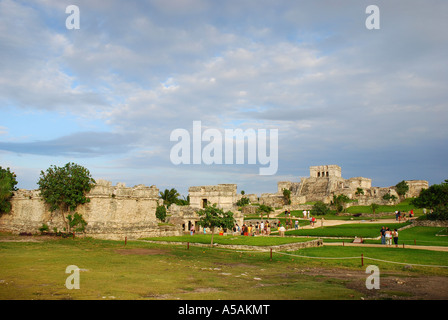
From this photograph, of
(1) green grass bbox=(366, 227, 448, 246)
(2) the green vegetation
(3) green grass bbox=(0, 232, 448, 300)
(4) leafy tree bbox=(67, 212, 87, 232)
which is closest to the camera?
(3) green grass bbox=(0, 232, 448, 300)

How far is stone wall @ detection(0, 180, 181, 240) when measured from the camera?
2942 cm

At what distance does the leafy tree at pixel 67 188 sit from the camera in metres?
29.0

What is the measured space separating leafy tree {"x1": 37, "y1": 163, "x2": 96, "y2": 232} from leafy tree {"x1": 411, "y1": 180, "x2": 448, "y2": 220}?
118 ft

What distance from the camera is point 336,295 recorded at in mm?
10930

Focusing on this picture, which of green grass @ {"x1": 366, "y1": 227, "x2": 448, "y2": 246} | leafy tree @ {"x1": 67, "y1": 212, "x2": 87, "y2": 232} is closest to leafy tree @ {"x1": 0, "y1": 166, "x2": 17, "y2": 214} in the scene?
leafy tree @ {"x1": 67, "y1": 212, "x2": 87, "y2": 232}

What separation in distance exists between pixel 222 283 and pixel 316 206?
4567 cm

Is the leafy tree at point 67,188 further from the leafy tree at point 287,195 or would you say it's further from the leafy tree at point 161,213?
the leafy tree at point 287,195

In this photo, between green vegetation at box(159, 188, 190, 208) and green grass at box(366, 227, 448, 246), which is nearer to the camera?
green grass at box(366, 227, 448, 246)

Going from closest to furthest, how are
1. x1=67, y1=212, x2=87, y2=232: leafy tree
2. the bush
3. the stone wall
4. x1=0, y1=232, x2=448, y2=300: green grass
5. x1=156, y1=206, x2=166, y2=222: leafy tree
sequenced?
x1=0, y1=232, x2=448, y2=300: green grass < x1=67, y1=212, x2=87, y2=232: leafy tree < the bush < the stone wall < x1=156, y1=206, x2=166, y2=222: leafy tree

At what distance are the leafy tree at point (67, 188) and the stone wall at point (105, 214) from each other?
1.95 ft

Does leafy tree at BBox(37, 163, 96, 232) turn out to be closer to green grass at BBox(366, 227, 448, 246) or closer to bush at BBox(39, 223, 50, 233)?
bush at BBox(39, 223, 50, 233)

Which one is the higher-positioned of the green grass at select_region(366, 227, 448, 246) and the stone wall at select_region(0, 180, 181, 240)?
the stone wall at select_region(0, 180, 181, 240)

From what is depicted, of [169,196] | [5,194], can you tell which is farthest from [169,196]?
[5,194]

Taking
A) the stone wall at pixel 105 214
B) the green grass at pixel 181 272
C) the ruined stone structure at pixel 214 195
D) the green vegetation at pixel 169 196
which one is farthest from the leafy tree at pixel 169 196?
the green grass at pixel 181 272
